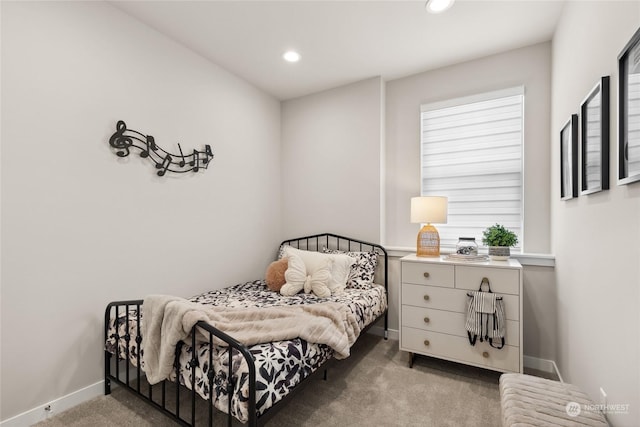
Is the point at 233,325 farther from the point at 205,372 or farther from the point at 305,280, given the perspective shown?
the point at 305,280

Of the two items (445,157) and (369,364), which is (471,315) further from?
(445,157)

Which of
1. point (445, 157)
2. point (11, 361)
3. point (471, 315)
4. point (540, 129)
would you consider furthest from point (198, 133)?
point (540, 129)

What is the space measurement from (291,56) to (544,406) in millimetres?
2951

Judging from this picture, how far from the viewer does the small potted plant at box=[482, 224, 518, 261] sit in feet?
7.81

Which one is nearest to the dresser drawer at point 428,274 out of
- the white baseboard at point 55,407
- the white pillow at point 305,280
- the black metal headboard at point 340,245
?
the black metal headboard at point 340,245

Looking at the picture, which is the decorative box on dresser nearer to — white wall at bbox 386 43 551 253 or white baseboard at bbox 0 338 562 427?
white baseboard at bbox 0 338 562 427

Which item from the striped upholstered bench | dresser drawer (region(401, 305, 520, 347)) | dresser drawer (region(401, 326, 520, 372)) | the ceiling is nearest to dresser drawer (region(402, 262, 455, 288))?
dresser drawer (region(401, 305, 520, 347))

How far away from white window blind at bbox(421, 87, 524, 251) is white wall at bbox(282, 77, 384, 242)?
0.55 meters

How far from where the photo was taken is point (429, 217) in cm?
260

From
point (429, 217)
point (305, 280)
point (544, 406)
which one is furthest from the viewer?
point (305, 280)

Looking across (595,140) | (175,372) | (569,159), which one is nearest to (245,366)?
(175,372)

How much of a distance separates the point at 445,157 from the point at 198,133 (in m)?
2.37

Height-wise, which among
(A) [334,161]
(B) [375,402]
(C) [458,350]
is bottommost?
(B) [375,402]

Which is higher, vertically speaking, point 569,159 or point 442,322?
point 569,159
